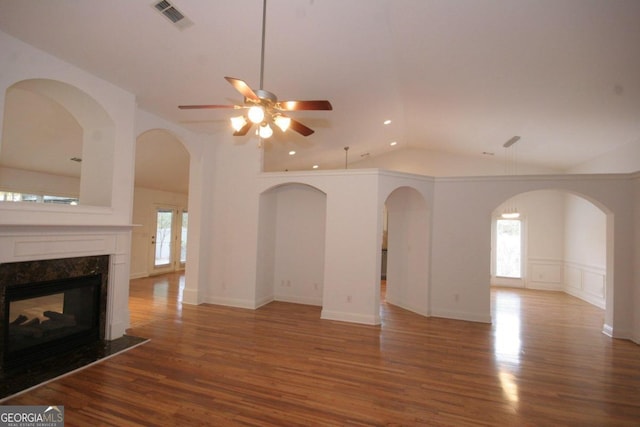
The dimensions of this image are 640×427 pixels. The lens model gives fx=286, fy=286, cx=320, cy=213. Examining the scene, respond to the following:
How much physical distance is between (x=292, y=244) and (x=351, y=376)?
334 cm

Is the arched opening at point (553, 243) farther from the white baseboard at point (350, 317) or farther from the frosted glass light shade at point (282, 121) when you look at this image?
the frosted glass light shade at point (282, 121)

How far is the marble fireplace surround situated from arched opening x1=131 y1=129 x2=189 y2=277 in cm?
269

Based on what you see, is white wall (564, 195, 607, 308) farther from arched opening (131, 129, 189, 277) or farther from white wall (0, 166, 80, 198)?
white wall (0, 166, 80, 198)

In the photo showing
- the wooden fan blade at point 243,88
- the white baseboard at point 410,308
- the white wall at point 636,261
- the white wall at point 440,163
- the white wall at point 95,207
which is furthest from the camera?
the white wall at point 440,163

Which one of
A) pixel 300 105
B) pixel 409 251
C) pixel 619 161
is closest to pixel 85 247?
pixel 300 105

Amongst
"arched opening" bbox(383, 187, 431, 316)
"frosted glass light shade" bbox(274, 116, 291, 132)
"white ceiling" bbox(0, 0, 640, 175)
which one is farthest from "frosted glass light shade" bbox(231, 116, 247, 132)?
"arched opening" bbox(383, 187, 431, 316)

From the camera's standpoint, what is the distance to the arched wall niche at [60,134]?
3594 mm

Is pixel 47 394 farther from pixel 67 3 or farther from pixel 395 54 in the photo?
pixel 395 54

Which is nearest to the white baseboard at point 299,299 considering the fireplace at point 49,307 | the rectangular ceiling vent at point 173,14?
the fireplace at point 49,307

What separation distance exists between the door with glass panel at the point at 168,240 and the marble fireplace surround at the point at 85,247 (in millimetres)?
4617

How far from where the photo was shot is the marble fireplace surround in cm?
289

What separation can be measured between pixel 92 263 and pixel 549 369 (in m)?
5.77

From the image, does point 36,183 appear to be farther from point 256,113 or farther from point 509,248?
point 509,248

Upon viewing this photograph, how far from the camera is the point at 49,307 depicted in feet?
11.1
